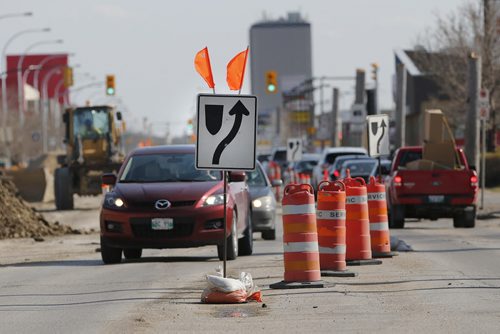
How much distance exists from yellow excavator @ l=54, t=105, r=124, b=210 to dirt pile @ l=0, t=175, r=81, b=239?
10418 millimetres

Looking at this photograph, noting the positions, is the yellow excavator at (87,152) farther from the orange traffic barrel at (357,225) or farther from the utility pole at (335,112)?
the utility pole at (335,112)

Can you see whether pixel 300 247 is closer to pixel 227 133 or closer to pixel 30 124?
pixel 227 133

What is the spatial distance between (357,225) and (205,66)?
4.08 metres

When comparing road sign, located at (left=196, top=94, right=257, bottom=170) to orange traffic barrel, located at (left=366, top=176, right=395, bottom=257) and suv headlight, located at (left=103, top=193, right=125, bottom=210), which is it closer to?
suv headlight, located at (left=103, top=193, right=125, bottom=210)

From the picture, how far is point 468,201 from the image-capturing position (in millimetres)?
29469

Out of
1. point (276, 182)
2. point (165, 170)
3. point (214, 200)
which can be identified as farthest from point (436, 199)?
point (214, 200)

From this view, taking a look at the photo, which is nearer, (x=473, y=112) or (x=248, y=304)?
(x=248, y=304)

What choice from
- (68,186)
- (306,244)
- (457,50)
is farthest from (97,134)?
(306,244)

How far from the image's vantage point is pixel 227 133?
15312mm

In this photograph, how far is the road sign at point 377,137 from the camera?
2619 cm

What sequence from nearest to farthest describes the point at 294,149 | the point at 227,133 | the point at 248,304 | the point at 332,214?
1. the point at 248,304
2. the point at 227,133
3. the point at 332,214
4. the point at 294,149

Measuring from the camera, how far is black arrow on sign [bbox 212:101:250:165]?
15239mm

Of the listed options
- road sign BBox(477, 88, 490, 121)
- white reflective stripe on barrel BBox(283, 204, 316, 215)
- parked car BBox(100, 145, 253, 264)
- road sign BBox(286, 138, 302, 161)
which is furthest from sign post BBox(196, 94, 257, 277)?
road sign BBox(286, 138, 302, 161)

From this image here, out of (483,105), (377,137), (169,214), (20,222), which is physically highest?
(483,105)
